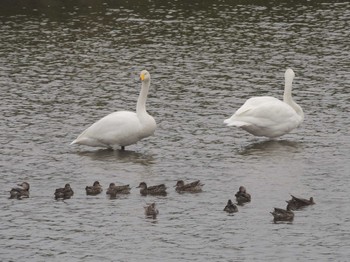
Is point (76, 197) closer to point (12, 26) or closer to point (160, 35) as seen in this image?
point (160, 35)

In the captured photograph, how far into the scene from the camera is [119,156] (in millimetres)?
30781

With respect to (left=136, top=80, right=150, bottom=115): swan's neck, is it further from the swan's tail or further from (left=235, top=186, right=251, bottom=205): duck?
(left=235, top=186, right=251, bottom=205): duck

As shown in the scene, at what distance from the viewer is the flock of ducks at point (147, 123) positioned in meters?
30.9

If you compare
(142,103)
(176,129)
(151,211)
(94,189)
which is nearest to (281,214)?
(151,211)

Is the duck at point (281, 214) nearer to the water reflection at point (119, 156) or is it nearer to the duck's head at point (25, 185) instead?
the duck's head at point (25, 185)

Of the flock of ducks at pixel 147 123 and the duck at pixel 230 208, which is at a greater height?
the flock of ducks at pixel 147 123

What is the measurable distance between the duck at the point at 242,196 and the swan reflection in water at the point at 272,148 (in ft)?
17.1

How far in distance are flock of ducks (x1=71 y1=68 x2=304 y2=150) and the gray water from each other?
1.42 ft

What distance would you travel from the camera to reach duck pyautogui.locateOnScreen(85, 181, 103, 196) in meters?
26.4

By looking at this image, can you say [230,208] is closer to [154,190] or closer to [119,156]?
[154,190]

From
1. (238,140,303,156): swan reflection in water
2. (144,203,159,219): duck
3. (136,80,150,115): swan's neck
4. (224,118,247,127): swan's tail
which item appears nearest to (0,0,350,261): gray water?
(238,140,303,156): swan reflection in water

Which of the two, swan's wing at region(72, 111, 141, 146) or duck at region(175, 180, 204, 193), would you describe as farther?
swan's wing at region(72, 111, 141, 146)

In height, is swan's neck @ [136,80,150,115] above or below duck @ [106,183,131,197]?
above

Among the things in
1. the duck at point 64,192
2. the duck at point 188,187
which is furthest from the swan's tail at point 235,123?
the duck at point 64,192
